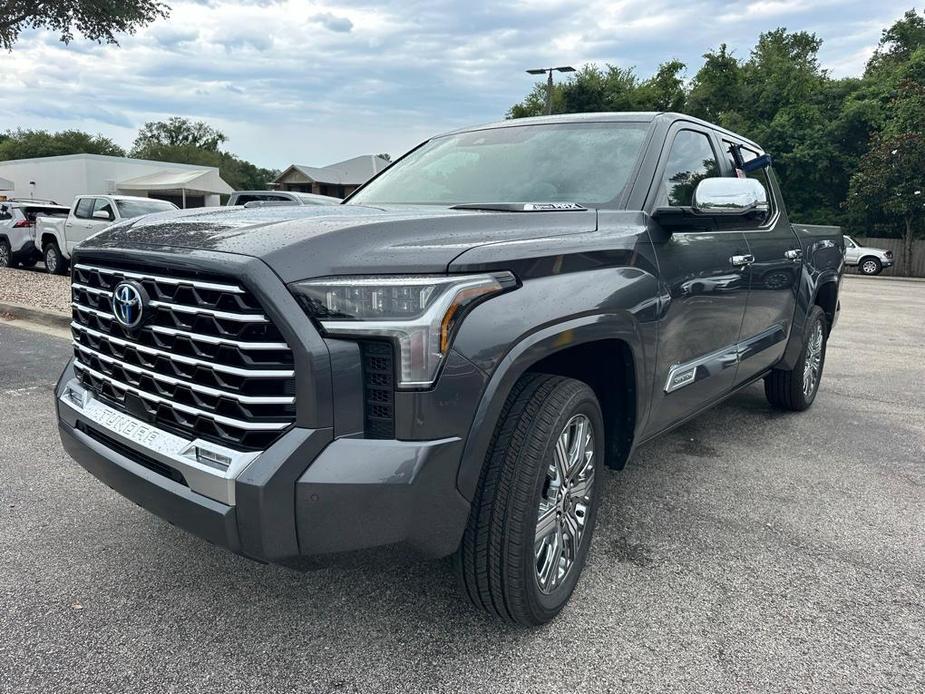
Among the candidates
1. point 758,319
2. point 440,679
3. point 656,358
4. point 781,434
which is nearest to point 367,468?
point 440,679

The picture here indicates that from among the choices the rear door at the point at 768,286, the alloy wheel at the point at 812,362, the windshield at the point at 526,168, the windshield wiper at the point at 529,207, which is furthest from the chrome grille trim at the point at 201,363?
the alloy wheel at the point at 812,362

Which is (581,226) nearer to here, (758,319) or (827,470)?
(758,319)

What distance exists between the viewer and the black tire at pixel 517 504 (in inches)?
82.1

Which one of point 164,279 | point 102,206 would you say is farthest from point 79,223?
point 164,279

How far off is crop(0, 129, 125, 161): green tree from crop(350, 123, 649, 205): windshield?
76799 mm

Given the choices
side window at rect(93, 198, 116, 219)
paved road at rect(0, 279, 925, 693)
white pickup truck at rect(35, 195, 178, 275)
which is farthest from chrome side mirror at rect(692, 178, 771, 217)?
side window at rect(93, 198, 116, 219)

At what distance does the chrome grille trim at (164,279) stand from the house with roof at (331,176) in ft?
131

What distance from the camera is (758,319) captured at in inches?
154

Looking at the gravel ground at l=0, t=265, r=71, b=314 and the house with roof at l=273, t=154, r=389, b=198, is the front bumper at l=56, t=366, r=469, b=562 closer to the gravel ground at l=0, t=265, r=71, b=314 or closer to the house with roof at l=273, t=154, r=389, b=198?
the gravel ground at l=0, t=265, r=71, b=314

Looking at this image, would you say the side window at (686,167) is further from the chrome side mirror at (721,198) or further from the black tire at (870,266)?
the black tire at (870,266)

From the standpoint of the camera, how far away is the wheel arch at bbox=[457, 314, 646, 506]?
196 centimetres

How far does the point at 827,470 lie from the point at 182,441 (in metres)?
3.48

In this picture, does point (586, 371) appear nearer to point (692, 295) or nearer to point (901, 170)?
point (692, 295)

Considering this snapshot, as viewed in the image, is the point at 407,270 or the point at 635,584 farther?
the point at 635,584
